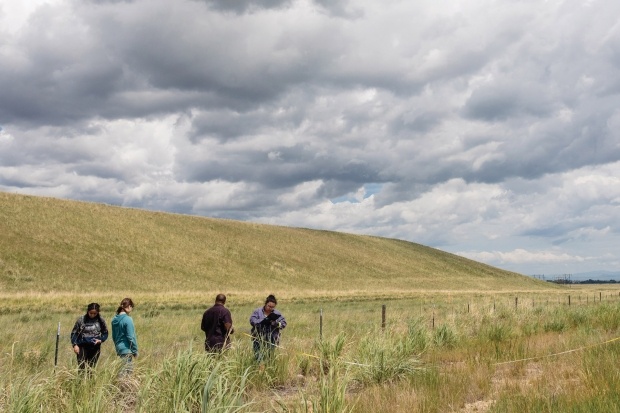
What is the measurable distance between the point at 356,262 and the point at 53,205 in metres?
54.3

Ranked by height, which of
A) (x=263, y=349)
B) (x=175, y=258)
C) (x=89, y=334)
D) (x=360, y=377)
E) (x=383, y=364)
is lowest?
(x=360, y=377)

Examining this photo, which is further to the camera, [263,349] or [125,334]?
[125,334]

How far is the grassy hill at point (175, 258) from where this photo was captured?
57912 millimetres

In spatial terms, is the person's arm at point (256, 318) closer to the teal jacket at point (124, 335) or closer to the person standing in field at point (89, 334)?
the teal jacket at point (124, 335)

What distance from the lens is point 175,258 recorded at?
75125mm

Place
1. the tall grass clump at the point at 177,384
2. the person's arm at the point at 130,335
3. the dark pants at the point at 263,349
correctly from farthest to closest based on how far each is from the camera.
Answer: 1. the person's arm at the point at 130,335
2. the dark pants at the point at 263,349
3. the tall grass clump at the point at 177,384

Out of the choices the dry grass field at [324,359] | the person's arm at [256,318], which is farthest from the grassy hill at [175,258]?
the person's arm at [256,318]

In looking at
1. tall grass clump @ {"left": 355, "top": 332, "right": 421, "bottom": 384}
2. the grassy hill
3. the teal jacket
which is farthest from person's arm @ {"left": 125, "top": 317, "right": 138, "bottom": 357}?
the grassy hill

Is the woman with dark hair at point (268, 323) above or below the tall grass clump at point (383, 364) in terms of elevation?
above

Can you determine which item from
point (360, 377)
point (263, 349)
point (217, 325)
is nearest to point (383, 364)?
point (360, 377)

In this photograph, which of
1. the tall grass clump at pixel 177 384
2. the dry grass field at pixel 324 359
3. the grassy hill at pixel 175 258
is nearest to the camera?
the tall grass clump at pixel 177 384

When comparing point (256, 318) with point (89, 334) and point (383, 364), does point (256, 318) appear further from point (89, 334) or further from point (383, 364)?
point (89, 334)

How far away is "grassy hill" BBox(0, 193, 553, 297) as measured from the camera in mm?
57912

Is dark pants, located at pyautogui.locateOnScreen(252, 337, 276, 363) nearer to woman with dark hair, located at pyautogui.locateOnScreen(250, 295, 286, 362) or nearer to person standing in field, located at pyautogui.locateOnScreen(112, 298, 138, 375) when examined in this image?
woman with dark hair, located at pyautogui.locateOnScreen(250, 295, 286, 362)
